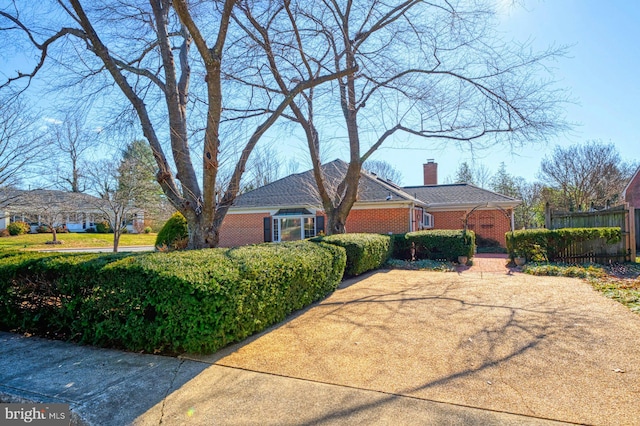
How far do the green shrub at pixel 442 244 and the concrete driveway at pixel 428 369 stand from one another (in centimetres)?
562

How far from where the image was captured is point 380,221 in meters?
16.1

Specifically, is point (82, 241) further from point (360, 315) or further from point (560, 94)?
point (560, 94)

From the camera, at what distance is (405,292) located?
730 centimetres

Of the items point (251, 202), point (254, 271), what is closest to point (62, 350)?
point (254, 271)

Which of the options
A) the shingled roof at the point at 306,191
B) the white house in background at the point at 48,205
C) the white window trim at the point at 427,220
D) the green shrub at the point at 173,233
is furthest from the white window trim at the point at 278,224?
the white house in background at the point at 48,205

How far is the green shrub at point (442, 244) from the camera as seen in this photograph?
11812 millimetres

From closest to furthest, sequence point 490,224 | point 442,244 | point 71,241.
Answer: point 442,244, point 490,224, point 71,241

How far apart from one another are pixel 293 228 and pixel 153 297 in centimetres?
1380

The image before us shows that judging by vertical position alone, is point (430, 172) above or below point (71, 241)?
above

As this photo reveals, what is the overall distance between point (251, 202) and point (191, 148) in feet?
35.9

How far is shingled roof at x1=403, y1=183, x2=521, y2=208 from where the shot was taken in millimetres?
18312

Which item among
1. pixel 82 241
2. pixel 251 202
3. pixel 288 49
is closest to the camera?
pixel 288 49

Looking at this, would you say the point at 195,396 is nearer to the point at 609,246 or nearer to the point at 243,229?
the point at 609,246

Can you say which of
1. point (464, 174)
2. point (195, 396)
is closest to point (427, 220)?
point (195, 396)
